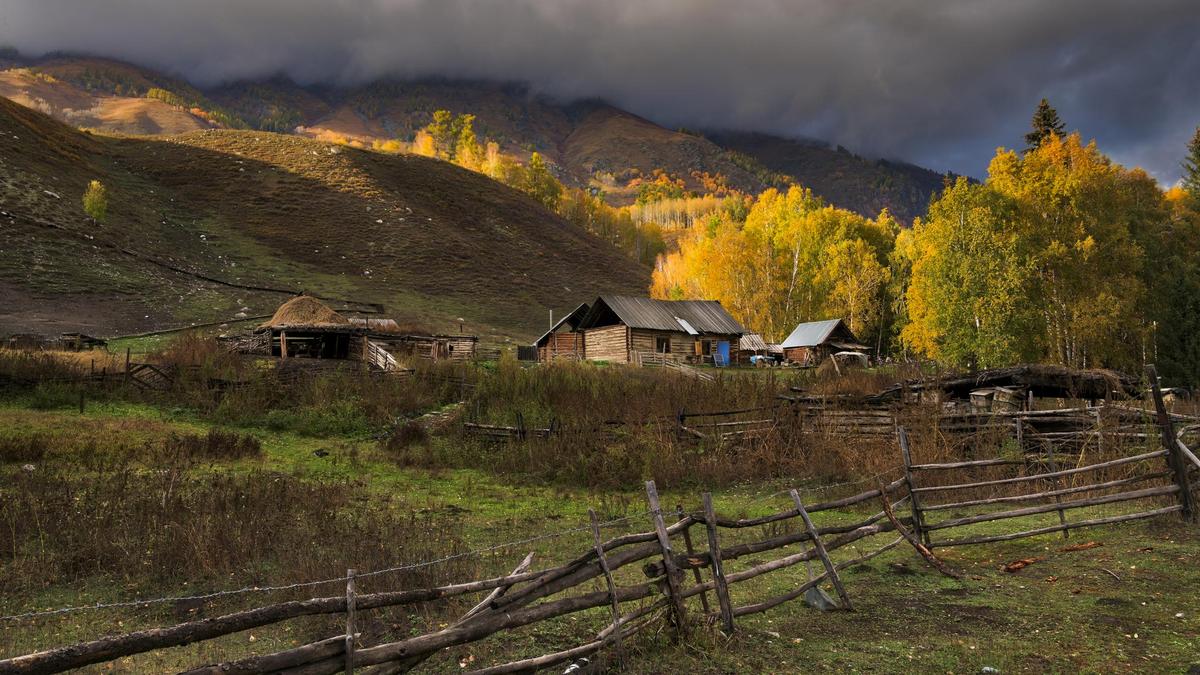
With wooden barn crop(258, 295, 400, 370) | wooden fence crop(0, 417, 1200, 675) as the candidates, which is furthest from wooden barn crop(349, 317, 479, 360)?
wooden fence crop(0, 417, 1200, 675)

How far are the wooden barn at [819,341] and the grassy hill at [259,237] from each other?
24.3 meters

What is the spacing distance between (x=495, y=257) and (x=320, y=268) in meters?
21.9

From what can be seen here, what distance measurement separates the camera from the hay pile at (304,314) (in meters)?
39.8

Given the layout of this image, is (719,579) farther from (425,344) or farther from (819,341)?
(819,341)

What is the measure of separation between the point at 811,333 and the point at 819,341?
1.78 metres

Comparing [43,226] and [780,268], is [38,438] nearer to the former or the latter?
[780,268]

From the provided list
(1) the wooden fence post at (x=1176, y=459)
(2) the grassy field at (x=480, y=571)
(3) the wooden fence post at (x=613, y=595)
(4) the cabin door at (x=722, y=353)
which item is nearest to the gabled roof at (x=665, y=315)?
(4) the cabin door at (x=722, y=353)

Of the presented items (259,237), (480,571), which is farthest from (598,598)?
(259,237)

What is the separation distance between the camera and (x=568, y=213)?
431ft

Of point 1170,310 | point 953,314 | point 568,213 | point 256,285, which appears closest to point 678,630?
point 953,314

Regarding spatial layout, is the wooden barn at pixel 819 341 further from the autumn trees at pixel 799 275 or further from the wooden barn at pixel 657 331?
the autumn trees at pixel 799 275

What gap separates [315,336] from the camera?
39.6 metres

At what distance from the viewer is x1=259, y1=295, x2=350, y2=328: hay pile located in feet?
131

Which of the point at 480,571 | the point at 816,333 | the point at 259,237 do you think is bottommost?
the point at 480,571
